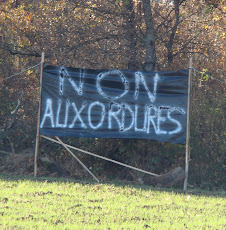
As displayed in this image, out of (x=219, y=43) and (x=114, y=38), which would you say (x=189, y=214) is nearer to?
(x=114, y=38)

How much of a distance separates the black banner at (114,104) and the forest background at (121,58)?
1343 millimetres

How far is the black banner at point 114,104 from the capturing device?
10305mm

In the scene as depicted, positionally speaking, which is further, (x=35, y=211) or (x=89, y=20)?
(x=89, y=20)

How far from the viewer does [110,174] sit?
11.7 m

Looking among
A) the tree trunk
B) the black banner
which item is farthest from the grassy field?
→ the tree trunk

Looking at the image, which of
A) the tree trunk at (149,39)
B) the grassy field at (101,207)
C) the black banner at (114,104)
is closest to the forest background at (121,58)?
the tree trunk at (149,39)

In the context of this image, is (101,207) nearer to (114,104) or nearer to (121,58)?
(114,104)

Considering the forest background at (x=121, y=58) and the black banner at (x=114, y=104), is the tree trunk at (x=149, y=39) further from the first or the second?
the black banner at (x=114, y=104)

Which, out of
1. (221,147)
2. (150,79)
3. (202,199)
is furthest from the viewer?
(221,147)

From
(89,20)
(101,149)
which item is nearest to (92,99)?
(101,149)

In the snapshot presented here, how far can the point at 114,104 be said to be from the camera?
417 inches

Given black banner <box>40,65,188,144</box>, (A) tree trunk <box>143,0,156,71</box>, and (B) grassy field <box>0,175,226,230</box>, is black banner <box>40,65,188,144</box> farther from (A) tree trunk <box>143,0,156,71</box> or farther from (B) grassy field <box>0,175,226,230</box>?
(A) tree trunk <box>143,0,156,71</box>

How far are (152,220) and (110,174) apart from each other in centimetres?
489

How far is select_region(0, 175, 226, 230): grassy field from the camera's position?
6535mm
